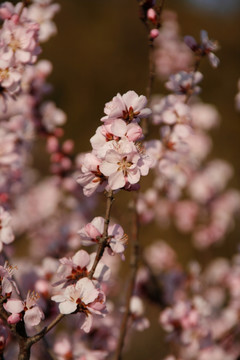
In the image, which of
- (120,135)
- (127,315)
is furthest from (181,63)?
A: (120,135)

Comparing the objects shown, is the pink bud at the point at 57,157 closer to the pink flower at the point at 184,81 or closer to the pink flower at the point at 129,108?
the pink flower at the point at 184,81

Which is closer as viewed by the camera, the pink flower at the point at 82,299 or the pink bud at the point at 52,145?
the pink flower at the point at 82,299

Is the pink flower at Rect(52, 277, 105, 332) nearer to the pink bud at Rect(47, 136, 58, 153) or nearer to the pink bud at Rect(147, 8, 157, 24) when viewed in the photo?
the pink bud at Rect(147, 8, 157, 24)

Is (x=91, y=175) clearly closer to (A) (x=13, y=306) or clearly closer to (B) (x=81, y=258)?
(B) (x=81, y=258)

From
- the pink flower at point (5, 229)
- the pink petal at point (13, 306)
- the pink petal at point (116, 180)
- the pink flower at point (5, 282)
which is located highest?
the pink flower at point (5, 229)

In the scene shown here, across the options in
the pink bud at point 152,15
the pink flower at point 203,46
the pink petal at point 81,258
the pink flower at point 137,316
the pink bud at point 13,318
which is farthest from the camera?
the pink flower at point 137,316

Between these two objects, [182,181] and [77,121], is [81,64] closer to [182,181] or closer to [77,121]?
[77,121]

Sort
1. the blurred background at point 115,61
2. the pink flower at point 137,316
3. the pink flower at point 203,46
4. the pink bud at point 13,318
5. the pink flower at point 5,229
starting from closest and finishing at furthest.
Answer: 1. the pink bud at point 13,318
2. the pink flower at point 5,229
3. the pink flower at point 203,46
4. the pink flower at point 137,316
5. the blurred background at point 115,61

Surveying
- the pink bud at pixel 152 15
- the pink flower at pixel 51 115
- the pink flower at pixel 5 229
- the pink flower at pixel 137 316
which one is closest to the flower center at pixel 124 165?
the pink flower at pixel 5 229
